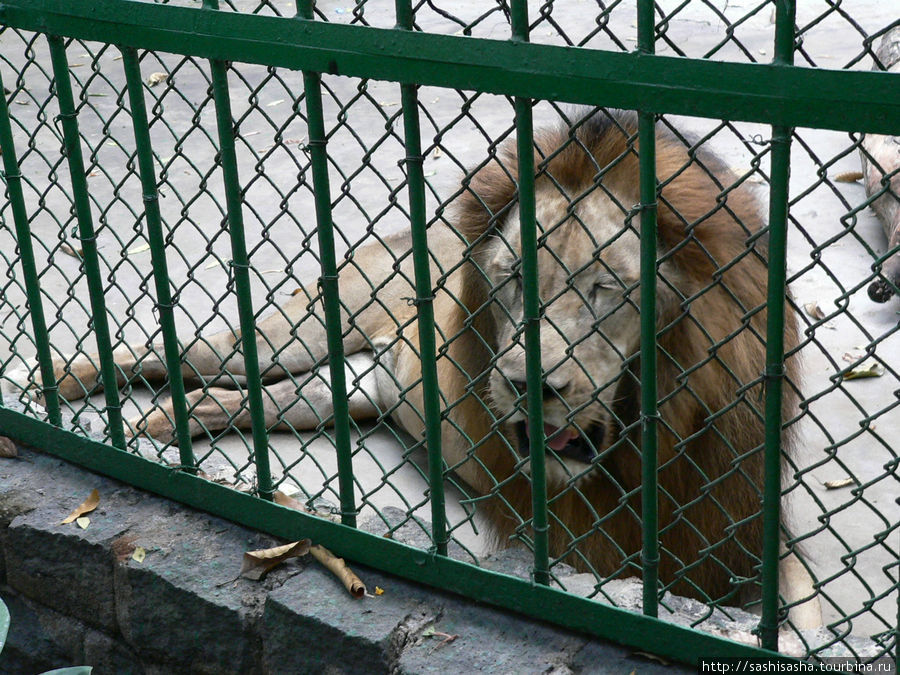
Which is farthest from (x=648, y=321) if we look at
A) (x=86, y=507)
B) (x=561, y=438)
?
(x=86, y=507)

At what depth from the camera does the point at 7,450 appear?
3.62 metres

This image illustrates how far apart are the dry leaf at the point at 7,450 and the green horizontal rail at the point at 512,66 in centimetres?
145

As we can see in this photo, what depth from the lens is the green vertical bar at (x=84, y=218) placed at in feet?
9.71

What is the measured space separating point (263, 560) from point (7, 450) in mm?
1164

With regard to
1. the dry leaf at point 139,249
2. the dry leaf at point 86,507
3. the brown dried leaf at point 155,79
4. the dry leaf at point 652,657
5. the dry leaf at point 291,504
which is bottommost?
the dry leaf at point 652,657

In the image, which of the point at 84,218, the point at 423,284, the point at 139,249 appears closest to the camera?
the point at 423,284

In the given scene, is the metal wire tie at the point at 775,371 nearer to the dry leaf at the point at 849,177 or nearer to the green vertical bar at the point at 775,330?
the green vertical bar at the point at 775,330

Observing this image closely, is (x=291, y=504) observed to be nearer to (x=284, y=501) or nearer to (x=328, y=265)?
(x=284, y=501)

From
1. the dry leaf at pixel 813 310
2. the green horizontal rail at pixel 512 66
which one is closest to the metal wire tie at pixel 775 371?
the green horizontal rail at pixel 512 66

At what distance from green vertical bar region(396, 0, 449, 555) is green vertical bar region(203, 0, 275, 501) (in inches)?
18.4

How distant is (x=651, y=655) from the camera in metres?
2.57

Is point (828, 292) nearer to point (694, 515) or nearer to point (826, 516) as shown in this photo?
point (694, 515)

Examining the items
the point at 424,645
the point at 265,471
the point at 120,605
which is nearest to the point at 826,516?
the point at 424,645

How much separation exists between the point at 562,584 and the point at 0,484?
187cm
